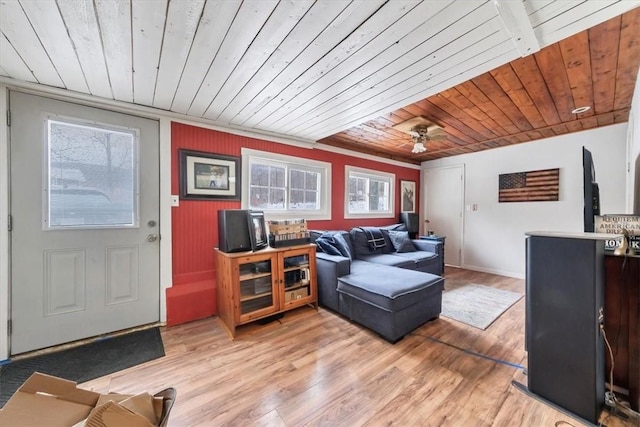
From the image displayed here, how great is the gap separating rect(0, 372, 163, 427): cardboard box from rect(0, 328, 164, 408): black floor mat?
4.34 feet

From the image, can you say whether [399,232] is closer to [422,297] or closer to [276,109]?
[422,297]

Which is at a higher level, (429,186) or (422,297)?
(429,186)

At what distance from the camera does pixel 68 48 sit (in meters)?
1.40

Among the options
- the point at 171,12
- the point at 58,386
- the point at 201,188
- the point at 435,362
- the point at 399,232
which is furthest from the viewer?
the point at 399,232

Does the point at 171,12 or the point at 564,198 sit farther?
the point at 564,198

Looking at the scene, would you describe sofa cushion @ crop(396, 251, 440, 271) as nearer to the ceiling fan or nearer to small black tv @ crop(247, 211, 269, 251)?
the ceiling fan

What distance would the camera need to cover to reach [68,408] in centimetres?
70

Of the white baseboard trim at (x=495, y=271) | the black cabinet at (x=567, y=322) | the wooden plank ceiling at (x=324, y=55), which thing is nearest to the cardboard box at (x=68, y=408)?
the wooden plank ceiling at (x=324, y=55)

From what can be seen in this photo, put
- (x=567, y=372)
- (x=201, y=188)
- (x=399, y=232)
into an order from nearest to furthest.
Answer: (x=567, y=372), (x=201, y=188), (x=399, y=232)

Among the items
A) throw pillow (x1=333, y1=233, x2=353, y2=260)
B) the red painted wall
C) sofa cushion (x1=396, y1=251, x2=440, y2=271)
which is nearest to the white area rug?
sofa cushion (x1=396, y1=251, x2=440, y2=271)

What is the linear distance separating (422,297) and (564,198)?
125 inches

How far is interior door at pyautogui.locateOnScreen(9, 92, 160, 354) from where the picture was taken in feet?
6.12

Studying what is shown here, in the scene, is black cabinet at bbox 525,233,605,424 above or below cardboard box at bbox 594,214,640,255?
below

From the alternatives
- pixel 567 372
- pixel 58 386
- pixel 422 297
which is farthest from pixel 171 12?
pixel 567 372
